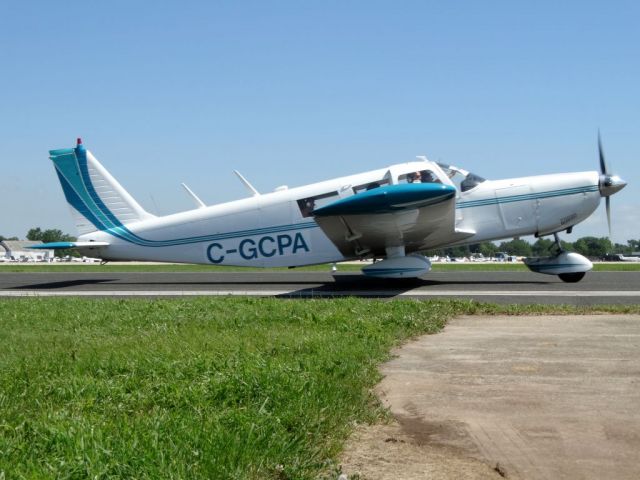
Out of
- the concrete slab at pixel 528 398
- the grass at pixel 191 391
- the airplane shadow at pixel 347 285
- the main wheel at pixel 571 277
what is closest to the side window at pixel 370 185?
the airplane shadow at pixel 347 285

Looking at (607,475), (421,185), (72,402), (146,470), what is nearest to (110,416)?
(72,402)

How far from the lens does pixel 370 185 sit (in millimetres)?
15234

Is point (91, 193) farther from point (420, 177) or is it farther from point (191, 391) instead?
point (191, 391)

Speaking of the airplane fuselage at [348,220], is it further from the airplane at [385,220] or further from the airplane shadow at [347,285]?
the airplane shadow at [347,285]

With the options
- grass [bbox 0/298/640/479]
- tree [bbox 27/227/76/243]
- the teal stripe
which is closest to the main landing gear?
the teal stripe

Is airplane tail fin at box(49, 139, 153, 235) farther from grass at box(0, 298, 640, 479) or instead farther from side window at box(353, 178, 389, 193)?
grass at box(0, 298, 640, 479)

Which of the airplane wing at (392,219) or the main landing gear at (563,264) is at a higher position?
the airplane wing at (392,219)

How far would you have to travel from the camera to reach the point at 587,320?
8.59m

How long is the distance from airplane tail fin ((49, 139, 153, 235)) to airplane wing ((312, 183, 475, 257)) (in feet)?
20.5

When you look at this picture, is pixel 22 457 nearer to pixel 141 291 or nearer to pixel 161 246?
pixel 141 291

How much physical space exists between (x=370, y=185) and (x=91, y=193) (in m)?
8.24

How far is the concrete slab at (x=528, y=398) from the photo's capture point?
3.37m

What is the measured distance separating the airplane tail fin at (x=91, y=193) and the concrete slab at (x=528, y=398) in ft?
42.7

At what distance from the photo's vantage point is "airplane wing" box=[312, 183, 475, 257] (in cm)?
1369
